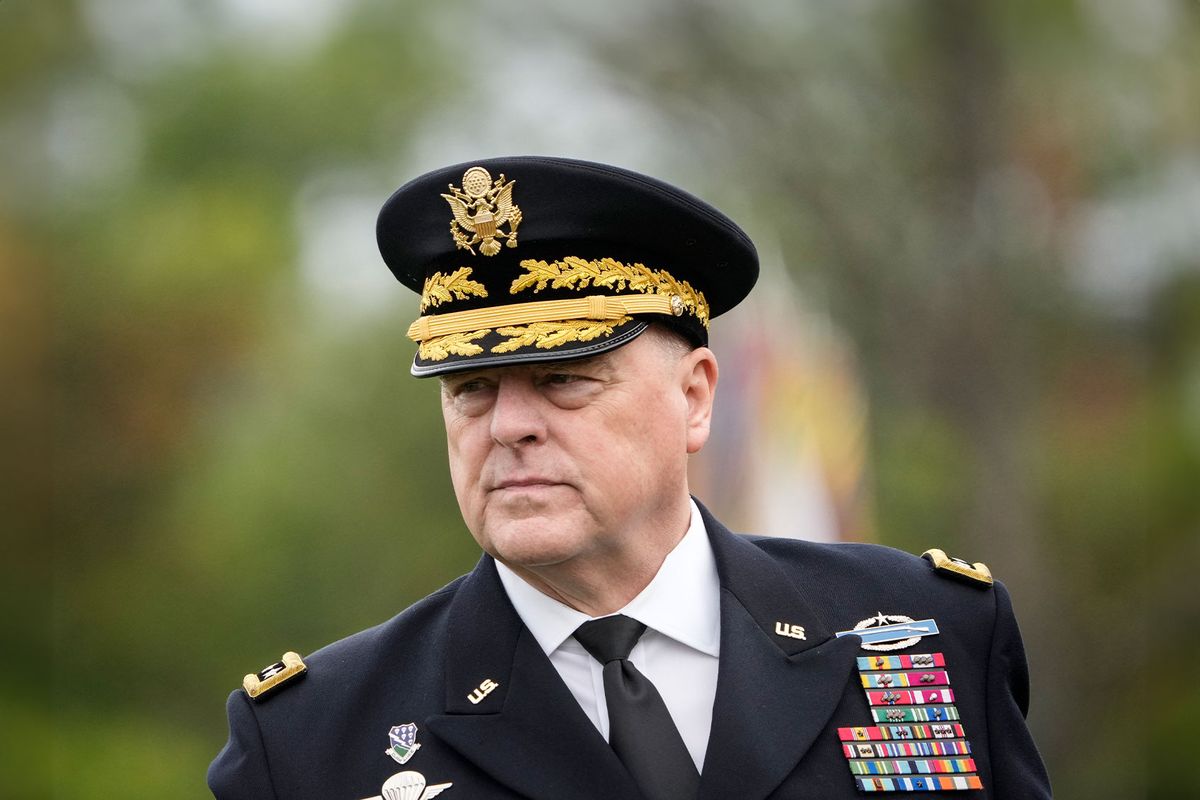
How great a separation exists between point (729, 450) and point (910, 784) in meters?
5.88

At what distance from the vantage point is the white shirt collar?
12.0 feet

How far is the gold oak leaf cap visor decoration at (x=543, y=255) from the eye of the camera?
138 inches

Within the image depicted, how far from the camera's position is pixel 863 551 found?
4094mm

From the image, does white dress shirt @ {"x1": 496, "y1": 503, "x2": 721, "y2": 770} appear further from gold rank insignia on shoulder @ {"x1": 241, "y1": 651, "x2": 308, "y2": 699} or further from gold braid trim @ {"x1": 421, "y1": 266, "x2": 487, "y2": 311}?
gold braid trim @ {"x1": 421, "y1": 266, "x2": 487, "y2": 311}

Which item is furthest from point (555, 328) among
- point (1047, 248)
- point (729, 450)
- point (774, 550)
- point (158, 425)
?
point (158, 425)

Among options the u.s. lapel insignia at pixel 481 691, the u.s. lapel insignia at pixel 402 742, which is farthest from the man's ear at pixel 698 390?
the u.s. lapel insignia at pixel 402 742

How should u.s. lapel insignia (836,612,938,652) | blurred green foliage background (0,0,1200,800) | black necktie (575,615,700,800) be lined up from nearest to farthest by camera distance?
black necktie (575,615,700,800), u.s. lapel insignia (836,612,938,652), blurred green foliage background (0,0,1200,800)

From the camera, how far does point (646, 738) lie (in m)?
3.44

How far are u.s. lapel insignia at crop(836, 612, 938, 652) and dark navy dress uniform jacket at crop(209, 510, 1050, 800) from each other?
0.08 feet

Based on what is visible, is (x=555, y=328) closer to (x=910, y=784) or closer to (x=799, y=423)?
(x=910, y=784)

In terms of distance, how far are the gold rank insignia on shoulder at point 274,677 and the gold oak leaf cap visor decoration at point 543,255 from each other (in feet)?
2.50

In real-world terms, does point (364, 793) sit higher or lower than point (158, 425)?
lower

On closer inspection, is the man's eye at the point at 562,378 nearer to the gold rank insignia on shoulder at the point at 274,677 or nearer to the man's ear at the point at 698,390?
the man's ear at the point at 698,390

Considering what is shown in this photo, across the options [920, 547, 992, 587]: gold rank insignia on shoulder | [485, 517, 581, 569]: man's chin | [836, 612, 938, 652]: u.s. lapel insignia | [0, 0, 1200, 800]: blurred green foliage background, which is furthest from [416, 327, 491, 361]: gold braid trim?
[0, 0, 1200, 800]: blurred green foliage background
